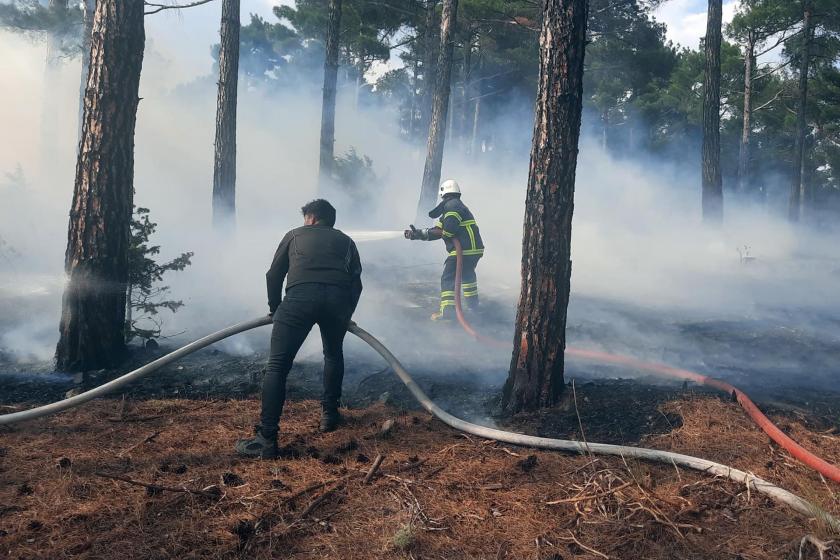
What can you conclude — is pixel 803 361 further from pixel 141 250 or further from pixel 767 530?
pixel 141 250

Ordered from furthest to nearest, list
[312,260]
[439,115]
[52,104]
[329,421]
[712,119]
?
1. [52,104]
2. [439,115]
3. [712,119]
4. [329,421]
5. [312,260]

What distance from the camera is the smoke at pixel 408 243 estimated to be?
8.02m

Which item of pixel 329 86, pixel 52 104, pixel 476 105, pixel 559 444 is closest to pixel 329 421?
pixel 559 444

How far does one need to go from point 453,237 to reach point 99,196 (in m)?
4.40

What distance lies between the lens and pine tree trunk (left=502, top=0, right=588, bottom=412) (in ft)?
16.3

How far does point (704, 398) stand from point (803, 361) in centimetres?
292

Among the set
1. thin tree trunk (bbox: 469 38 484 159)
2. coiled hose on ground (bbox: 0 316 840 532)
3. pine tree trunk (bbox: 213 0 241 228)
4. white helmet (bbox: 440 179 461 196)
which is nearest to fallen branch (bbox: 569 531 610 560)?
coiled hose on ground (bbox: 0 316 840 532)

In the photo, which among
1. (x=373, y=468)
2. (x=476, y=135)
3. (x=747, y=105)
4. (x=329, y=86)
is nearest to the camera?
(x=373, y=468)

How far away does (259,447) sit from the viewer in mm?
4219

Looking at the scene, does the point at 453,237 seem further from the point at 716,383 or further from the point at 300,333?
the point at 300,333

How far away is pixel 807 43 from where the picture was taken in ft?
76.4

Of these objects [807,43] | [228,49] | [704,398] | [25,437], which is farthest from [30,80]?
[807,43]

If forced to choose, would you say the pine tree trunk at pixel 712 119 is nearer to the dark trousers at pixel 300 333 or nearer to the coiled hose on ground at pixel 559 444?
the coiled hose on ground at pixel 559 444

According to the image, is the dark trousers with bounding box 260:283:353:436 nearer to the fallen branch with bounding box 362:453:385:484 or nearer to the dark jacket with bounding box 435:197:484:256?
the fallen branch with bounding box 362:453:385:484
